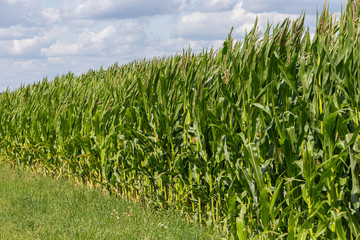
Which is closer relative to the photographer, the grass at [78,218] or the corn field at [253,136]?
the corn field at [253,136]

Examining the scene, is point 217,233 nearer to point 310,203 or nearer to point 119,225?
point 119,225

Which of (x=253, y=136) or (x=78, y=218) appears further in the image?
(x=78, y=218)

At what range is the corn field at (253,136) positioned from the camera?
2979mm

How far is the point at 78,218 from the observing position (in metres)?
4.77

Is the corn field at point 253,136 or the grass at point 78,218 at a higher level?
the corn field at point 253,136

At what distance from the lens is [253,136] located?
344 centimetres

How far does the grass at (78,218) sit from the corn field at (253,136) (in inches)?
11.9

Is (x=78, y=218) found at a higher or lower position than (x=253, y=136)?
lower

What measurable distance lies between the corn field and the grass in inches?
11.9

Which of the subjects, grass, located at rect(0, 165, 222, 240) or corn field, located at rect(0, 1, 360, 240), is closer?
corn field, located at rect(0, 1, 360, 240)

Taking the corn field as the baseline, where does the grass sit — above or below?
below

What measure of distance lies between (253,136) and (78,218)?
2.51 m

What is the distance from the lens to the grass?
4113 mm

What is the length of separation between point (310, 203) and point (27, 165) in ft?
22.9
